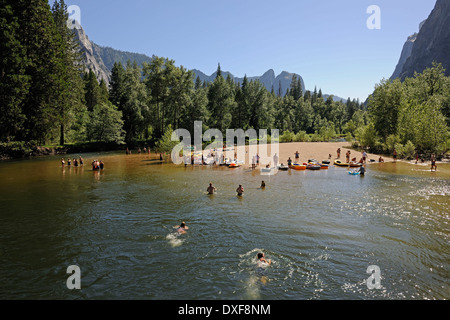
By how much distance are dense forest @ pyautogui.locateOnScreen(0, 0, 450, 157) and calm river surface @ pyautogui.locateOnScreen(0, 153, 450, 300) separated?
27.9m

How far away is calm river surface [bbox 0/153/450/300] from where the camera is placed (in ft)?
34.0

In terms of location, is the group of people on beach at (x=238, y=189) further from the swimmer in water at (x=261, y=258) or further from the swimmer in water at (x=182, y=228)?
the swimmer in water at (x=261, y=258)

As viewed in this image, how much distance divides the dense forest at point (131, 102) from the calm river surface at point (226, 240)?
27854mm

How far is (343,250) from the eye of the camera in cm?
1329

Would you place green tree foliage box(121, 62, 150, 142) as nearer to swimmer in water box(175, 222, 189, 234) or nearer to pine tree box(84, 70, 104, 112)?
pine tree box(84, 70, 104, 112)

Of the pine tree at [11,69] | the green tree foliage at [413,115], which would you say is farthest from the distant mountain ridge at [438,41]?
the pine tree at [11,69]

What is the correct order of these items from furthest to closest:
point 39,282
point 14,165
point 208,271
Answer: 1. point 14,165
2. point 208,271
3. point 39,282

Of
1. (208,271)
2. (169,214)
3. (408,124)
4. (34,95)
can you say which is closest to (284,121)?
(408,124)

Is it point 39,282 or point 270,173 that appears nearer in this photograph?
point 39,282

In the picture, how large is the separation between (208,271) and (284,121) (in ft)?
314

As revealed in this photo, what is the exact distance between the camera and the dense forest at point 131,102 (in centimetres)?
4688

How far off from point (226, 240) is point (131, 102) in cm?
6838

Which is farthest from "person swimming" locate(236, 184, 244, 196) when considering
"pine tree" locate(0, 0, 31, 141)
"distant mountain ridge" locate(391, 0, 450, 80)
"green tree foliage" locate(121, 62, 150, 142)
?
"distant mountain ridge" locate(391, 0, 450, 80)
